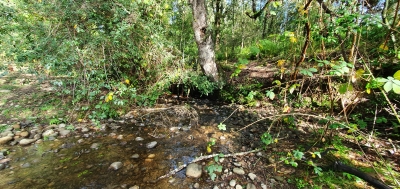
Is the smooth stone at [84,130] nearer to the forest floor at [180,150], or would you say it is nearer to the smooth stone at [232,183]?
the forest floor at [180,150]

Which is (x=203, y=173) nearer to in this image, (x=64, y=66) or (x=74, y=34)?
(x=64, y=66)

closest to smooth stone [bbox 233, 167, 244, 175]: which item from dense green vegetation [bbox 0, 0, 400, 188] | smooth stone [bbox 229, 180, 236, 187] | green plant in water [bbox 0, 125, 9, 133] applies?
smooth stone [bbox 229, 180, 236, 187]

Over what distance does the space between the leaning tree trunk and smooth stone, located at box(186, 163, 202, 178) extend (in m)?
2.92

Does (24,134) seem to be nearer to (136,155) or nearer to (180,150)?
(136,155)

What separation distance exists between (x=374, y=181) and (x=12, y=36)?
5.70 metres

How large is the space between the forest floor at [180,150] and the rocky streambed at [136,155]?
13 millimetres

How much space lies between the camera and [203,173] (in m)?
2.29

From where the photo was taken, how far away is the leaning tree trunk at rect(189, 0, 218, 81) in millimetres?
4461

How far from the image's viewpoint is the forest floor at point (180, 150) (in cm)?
211

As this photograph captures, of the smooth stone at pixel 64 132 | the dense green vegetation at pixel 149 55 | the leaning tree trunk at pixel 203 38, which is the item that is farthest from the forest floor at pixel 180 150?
the leaning tree trunk at pixel 203 38

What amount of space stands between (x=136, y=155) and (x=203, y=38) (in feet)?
10.8

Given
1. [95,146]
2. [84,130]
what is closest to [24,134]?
[84,130]

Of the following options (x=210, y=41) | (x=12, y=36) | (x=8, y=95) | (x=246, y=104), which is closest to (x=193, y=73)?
(x=210, y=41)

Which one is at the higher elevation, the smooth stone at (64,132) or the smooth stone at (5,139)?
the smooth stone at (5,139)
